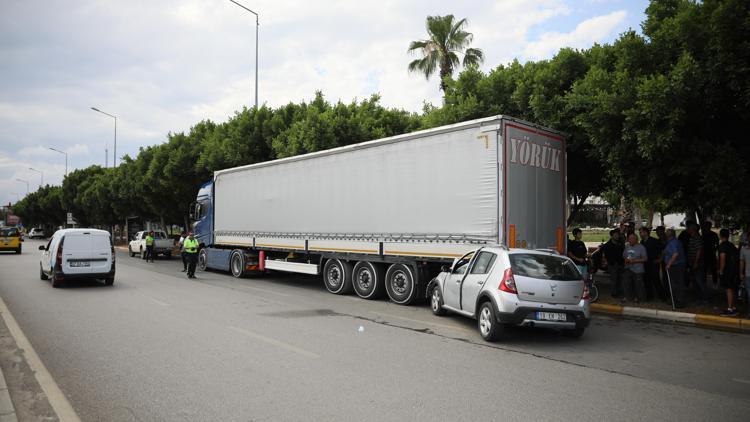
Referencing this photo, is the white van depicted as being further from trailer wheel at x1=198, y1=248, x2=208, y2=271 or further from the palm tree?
the palm tree

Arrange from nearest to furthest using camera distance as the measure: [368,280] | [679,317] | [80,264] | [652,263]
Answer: [679,317]
[652,263]
[368,280]
[80,264]

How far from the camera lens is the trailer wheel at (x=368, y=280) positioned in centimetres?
1236

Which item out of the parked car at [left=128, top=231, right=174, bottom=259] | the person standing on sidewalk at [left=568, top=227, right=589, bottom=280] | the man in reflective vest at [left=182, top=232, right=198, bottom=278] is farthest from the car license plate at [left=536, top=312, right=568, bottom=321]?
the parked car at [left=128, top=231, right=174, bottom=259]

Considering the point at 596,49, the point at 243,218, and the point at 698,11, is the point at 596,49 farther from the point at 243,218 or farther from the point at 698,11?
the point at 243,218

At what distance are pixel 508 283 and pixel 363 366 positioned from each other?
8.76 ft

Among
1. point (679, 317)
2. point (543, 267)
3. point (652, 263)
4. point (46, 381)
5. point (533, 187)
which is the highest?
point (533, 187)

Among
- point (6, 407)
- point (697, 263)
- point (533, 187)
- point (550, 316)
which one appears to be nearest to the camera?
point (6, 407)

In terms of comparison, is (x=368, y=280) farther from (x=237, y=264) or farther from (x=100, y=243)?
(x=100, y=243)

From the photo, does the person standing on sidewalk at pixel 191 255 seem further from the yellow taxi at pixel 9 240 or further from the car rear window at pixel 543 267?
the yellow taxi at pixel 9 240

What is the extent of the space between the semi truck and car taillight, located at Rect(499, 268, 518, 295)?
193 cm

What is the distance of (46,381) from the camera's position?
5578 millimetres

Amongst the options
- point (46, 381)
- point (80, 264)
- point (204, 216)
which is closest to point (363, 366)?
point (46, 381)

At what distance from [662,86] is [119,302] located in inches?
459

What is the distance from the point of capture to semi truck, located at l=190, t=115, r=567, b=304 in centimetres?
983
